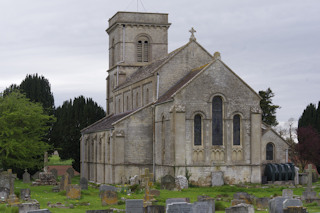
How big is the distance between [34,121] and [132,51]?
17970 millimetres

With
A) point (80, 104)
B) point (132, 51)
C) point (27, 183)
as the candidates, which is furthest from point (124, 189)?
point (80, 104)

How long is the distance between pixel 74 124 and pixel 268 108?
83.2 feet

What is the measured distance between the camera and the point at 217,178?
43094 millimetres

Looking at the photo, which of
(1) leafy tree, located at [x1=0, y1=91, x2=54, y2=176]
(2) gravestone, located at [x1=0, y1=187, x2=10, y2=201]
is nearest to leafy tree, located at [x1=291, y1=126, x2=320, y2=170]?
(1) leafy tree, located at [x1=0, y1=91, x2=54, y2=176]

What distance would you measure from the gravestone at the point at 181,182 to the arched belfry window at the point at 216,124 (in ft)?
13.7

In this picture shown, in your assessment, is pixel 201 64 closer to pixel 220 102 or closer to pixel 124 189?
pixel 220 102

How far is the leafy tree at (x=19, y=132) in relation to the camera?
42.8 metres

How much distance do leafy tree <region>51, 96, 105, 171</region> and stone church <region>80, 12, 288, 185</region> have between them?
11073 mm

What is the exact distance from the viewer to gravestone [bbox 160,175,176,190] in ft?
131

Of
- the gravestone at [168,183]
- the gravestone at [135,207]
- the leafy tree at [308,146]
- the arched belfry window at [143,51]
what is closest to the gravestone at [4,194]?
the gravestone at [168,183]

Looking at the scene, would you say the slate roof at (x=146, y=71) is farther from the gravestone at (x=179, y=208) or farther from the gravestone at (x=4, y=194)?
the gravestone at (x=179, y=208)

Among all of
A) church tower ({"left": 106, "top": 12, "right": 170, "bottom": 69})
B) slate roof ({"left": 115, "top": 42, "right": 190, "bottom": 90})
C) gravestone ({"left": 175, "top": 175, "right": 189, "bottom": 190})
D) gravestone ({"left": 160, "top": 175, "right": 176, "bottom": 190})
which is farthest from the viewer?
church tower ({"left": 106, "top": 12, "right": 170, "bottom": 69})

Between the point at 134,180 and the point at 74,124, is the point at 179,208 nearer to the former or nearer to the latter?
the point at 134,180

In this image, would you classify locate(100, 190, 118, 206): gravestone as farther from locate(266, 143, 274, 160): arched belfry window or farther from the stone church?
locate(266, 143, 274, 160): arched belfry window
